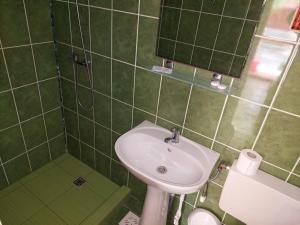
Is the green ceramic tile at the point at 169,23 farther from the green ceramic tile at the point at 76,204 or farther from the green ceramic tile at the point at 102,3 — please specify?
the green ceramic tile at the point at 76,204

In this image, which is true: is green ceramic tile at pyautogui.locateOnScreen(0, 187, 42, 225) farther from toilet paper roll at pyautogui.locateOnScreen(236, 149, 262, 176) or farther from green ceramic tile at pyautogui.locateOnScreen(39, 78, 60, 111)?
toilet paper roll at pyautogui.locateOnScreen(236, 149, 262, 176)

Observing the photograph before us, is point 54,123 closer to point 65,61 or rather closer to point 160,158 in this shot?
point 65,61

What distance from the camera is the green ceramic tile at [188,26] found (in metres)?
1.13

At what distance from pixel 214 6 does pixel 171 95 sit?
0.53m

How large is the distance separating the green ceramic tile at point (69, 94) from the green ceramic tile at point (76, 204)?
749 mm

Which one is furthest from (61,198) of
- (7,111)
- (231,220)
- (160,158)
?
(231,220)

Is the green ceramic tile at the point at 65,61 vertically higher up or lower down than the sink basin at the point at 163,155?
higher up

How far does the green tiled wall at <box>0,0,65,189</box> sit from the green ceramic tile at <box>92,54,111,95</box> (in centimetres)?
46

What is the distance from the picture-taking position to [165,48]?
4.16ft

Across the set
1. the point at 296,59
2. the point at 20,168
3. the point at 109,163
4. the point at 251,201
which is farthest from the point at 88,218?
the point at 296,59

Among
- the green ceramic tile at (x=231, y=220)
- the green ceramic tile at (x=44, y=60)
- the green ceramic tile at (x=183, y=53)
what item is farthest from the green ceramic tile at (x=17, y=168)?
the green ceramic tile at (x=231, y=220)

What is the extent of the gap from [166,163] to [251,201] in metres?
0.51

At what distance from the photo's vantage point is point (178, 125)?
4.62 ft

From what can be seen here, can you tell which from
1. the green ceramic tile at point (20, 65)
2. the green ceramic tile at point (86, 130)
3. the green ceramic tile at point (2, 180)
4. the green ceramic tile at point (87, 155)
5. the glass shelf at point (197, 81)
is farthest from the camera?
the green ceramic tile at point (87, 155)
